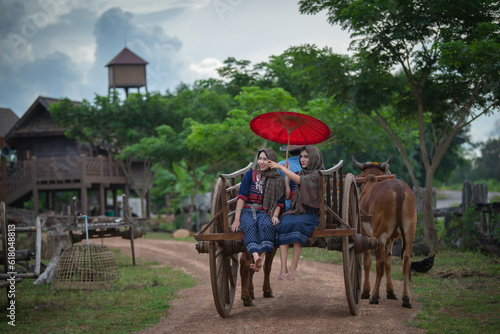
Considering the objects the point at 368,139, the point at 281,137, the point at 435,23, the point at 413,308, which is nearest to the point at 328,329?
the point at 413,308

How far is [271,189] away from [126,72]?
108 feet

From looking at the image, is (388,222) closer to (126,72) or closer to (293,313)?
(293,313)

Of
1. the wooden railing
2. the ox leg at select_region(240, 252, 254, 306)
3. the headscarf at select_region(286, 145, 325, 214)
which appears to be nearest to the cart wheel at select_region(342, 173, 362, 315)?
the headscarf at select_region(286, 145, 325, 214)

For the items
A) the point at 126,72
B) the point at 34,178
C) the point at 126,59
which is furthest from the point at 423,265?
the point at 126,59

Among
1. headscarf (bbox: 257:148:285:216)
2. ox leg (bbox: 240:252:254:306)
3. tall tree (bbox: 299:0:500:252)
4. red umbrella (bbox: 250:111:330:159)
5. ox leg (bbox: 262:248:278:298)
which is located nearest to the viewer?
headscarf (bbox: 257:148:285:216)

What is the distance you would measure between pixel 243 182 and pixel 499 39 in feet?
23.9

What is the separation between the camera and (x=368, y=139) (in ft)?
74.2

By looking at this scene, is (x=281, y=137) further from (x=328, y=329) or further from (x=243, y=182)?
(x=328, y=329)

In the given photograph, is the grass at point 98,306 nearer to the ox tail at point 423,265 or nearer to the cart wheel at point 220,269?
the cart wheel at point 220,269

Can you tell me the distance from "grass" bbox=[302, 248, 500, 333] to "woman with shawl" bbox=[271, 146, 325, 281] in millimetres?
1623

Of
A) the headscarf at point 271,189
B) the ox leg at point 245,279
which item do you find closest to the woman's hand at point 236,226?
the headscarf at point 271,189

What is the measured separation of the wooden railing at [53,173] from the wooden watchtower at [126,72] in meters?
8.11

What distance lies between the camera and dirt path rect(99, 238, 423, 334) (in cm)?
634

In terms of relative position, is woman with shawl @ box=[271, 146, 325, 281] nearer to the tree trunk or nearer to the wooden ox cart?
the wooden ox cart
